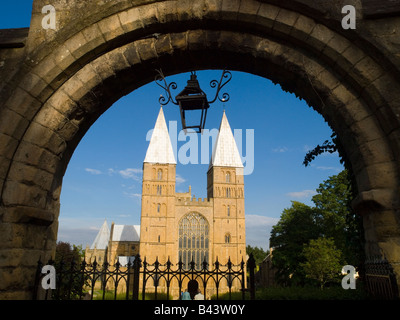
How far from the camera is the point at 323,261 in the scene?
21891mm

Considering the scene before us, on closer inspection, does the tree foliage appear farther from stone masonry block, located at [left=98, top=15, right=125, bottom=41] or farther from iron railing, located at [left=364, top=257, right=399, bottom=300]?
stone masonry block, located at [left=98, top=15, right=125, bottom=41]

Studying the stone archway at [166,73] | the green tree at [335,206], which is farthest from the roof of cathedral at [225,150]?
the stone archway at [166,73]

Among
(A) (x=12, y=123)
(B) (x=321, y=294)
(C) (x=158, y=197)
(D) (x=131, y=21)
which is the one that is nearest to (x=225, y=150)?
(C) (x=158, y=197)

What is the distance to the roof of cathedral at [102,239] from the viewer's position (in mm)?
72875

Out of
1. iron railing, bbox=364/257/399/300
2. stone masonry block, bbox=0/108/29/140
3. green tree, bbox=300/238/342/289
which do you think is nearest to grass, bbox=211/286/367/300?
iron railing, bbox=364/257/399/300

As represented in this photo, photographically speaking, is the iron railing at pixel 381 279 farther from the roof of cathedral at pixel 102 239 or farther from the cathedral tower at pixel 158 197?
the roof of cathedral at pixel 102 239

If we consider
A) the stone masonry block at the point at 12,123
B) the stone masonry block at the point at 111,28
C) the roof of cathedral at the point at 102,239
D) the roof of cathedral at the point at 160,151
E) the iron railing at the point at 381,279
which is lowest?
the iron railing at the point at 381,279

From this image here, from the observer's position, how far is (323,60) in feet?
11.0

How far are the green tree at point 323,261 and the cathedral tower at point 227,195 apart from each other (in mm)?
23239

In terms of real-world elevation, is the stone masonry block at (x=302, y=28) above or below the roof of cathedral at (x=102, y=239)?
below

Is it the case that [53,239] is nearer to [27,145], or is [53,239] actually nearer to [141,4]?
[27,145]

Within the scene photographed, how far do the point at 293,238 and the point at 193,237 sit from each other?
74.3ft

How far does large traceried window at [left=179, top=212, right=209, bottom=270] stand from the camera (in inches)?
1812

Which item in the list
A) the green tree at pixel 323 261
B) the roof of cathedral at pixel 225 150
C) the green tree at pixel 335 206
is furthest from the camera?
the roof of cathedral at pixel 225 150
